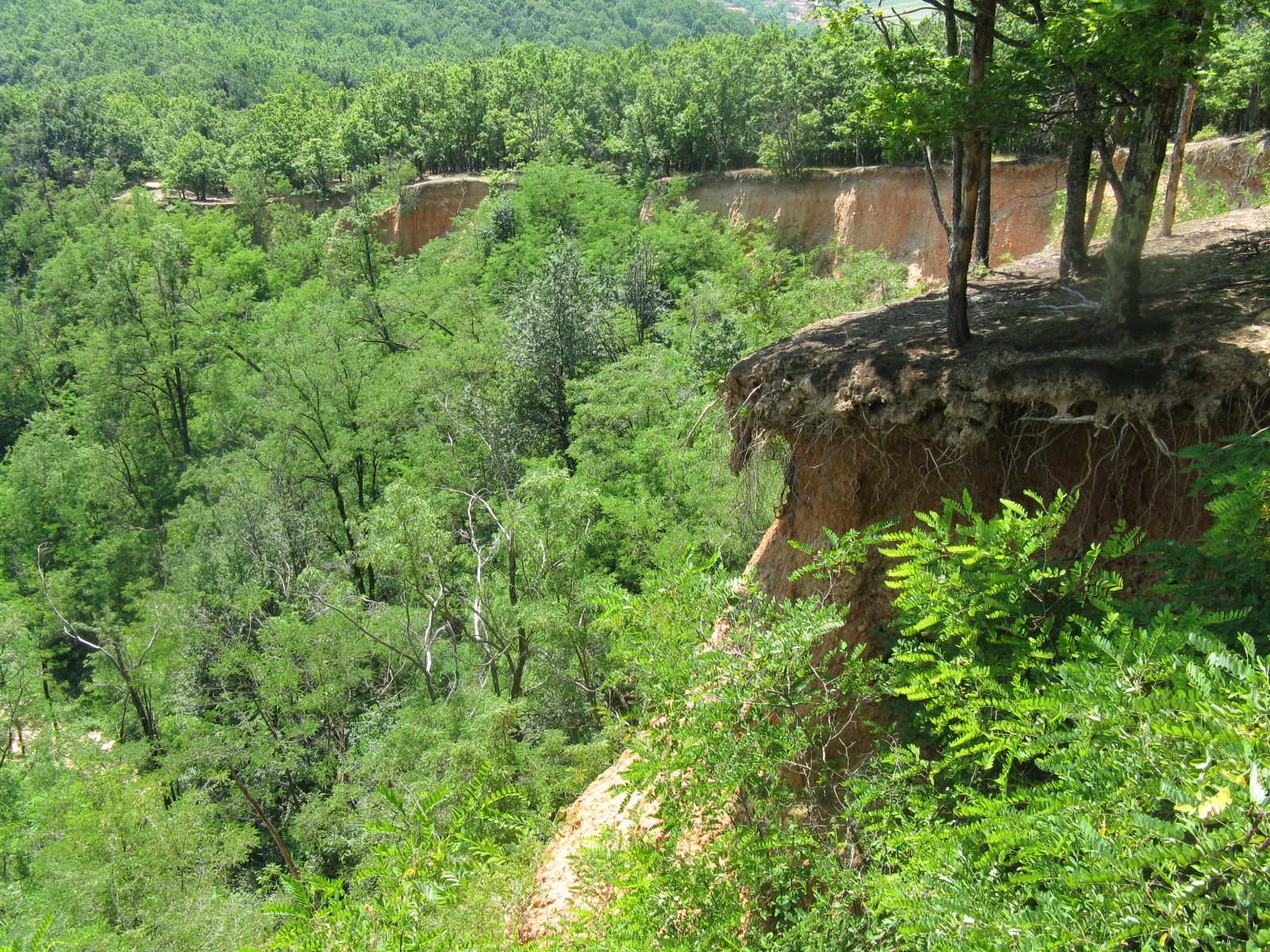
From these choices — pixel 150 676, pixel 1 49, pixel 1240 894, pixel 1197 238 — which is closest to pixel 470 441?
pixel 150 676

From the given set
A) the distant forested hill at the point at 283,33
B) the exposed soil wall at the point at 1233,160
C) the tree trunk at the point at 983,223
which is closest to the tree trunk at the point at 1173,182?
the tree trunk at the point at 983,223

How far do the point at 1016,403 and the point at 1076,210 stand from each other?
9.76 ft

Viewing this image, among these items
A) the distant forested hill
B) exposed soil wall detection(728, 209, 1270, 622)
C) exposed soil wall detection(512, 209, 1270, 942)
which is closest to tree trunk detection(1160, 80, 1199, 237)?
exposed soil wall detection(512, 209, 1270, 942)

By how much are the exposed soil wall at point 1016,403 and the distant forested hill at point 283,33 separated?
67043 mm

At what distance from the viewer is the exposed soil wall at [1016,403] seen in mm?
5199

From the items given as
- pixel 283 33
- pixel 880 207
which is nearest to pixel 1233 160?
pixel 880 207

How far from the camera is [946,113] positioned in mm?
5867

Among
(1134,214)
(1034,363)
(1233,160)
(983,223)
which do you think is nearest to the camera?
(1034,363)

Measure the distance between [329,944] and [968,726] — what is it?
4.09 m

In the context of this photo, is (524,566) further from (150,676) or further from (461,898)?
(150,676)

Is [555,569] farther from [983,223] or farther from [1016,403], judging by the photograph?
[1016,403]

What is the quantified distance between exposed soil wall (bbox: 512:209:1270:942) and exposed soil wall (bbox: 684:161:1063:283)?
778 inches

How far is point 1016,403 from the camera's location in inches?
226

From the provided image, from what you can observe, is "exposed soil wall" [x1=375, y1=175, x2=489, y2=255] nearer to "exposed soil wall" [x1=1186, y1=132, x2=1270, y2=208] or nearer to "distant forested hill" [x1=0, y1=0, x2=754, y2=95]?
"distant forested hill" [x1=0, y1=0, x2=754, y2=95]
